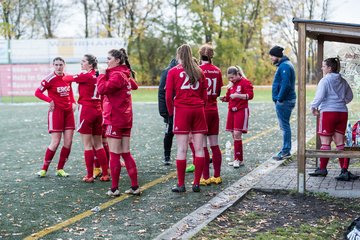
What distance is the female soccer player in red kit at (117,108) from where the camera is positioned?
7.64 meters

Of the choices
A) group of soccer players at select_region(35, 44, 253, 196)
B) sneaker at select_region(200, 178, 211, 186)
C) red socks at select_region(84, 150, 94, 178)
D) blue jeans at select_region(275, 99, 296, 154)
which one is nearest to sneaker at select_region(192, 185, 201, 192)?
group of soccer players at select_region(35, 44, 253, 196)

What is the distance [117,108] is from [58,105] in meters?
1.84

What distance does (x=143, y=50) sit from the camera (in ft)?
184

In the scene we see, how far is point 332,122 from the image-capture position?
27.9 ft

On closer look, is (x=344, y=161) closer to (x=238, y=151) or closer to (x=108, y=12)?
(x=238, y=151)

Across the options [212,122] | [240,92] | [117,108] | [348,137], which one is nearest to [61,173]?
[117,108]

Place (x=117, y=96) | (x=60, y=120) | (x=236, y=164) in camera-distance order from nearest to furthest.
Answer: (x=117, y=96), (x=60, y=120), (x=236, y=164)

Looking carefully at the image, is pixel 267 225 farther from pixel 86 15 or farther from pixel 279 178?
pixel 86 15

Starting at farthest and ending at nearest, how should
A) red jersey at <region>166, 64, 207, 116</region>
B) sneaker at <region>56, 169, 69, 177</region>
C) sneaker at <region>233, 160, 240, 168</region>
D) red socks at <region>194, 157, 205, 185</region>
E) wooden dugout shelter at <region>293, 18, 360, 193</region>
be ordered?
sneaker at <region>233, 160, 240, 168</region>, sneaker at <region>56, 169, 69, 177</region>, red socks at <region>194, 157, 205, 185</region>, red jersey at <region>166, 64, 207, 116</region>, wooden dugout shelter at <region>293, 18, 360, 193</region>

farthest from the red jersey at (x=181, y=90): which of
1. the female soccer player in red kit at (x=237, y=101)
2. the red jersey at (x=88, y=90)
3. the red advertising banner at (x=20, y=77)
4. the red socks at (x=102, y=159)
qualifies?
the red advertising banner at (x=20, y=77)

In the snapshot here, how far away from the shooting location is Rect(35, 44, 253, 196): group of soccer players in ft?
25.3

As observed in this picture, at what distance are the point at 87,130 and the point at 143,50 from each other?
157 feet

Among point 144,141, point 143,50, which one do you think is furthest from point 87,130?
point 143,50

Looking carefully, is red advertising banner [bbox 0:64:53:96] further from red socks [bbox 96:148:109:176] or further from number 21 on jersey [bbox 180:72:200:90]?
number 21 on jersey [bbox 180:72:200:90]
